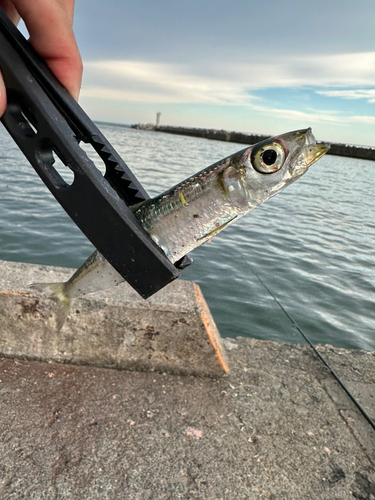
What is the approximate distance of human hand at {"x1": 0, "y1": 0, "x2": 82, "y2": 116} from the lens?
1269 millimetres

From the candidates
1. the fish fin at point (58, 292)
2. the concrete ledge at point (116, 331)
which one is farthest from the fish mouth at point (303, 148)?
the concrete ledge at point (116, 331)

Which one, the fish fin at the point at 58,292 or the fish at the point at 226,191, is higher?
the fish at the point at 226,191

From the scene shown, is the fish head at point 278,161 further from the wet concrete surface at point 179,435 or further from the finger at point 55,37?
the wet concrete surface at point 179,435

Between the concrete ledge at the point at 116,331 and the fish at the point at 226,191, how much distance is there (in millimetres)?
2056

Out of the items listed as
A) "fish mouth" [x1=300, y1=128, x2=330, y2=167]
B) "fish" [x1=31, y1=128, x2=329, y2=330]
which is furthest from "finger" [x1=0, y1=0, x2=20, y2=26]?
"fish mouth" [x1=300, y1=128, x2=330, y2=167]

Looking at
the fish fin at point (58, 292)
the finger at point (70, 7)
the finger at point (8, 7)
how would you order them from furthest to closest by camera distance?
1. the fish fin at point (58, 292)
2. the finger at point (8, 7)
3. the finger at point (70, 7)

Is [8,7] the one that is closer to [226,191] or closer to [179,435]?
[226,191]

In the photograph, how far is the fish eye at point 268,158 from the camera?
1258 millimetres

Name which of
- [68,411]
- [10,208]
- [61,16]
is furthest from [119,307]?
[10,208]

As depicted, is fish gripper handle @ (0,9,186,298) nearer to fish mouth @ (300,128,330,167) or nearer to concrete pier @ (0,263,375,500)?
fish mouth @ (300,128,330,167)

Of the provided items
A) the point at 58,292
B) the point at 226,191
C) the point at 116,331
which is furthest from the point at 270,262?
the point at 226,191

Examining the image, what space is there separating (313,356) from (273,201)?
12688 millimetres

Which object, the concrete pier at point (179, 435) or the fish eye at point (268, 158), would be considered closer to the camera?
the fish eye at point (268, 158)

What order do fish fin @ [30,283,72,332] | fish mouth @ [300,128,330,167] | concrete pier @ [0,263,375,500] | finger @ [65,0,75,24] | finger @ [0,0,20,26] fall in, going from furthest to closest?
concrete pier @ [0,263,375,500] < fish fin @ [30,283,72,332] < finger @ [0,0,20,26] < finger @ [65,0,75,24] < fish mouth @ [300,128,330,167]
